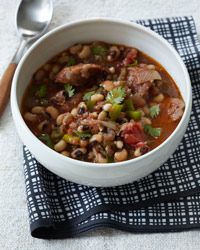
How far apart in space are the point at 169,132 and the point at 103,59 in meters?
0.57

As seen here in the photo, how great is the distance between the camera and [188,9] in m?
3.64

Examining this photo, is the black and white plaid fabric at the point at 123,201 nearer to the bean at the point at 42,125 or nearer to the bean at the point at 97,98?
the bean at the point at 42,125

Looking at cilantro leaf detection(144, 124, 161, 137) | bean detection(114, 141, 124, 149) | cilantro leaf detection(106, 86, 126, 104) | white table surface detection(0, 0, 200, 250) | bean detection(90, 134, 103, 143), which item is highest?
cilantro leaf detection(106, 86, 126, 104)

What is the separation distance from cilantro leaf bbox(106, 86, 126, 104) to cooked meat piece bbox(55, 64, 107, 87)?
18 centimetres

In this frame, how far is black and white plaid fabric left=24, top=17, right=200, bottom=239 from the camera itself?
2.76m

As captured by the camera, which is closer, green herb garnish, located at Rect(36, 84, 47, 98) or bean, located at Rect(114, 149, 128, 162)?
bean, located at Rect(114, 149, 128, 162)

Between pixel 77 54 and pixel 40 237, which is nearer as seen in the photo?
pixel 40 237

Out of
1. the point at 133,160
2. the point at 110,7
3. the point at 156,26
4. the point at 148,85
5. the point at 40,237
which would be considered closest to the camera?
the point at 133,160

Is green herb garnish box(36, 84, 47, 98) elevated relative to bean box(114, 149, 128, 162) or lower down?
elevated

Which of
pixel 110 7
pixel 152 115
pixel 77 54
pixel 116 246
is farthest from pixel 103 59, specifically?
pixel 116 246

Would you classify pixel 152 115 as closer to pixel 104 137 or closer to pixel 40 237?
pixel 104 137

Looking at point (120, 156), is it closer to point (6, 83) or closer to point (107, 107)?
point (107, 107)

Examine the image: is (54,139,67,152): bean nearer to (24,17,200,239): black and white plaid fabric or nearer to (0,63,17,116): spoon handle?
Answer: (24,17,200,239): black and white plaid fabric

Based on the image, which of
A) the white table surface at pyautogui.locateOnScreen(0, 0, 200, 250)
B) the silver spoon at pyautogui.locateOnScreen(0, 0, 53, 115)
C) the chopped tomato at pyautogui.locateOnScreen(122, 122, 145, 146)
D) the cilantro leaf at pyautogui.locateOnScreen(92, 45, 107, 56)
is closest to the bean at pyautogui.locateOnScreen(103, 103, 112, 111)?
the chopped tomato at pyautogui.locateOnScreen(122, 122, 145, 146)
